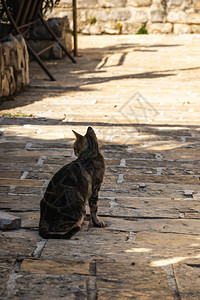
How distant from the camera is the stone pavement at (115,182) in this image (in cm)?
255

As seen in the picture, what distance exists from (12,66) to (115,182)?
13.0ft

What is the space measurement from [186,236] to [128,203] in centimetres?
76

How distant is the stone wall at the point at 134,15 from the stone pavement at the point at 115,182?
5.98m

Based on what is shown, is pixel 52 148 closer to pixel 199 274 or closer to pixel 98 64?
pixel 199 274

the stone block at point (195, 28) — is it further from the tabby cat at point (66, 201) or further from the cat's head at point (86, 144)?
the tabby cat at point (66, 201)

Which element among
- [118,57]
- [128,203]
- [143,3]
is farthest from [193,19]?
[128,203]

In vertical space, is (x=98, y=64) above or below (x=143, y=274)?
below

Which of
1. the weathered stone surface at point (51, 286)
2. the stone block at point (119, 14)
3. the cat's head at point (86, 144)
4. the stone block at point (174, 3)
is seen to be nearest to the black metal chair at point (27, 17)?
the cat's head at point (86, 144)

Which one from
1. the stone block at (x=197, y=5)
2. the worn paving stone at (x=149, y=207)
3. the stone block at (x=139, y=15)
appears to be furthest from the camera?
the stone block at (x=139, y=15)

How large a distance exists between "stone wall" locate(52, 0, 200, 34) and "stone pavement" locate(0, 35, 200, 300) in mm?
5981

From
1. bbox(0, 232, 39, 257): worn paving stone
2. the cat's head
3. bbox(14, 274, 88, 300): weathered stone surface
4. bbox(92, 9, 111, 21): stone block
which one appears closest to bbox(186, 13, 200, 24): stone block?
bbox(92, 9, 111, 21): stone block

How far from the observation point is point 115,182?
440cm

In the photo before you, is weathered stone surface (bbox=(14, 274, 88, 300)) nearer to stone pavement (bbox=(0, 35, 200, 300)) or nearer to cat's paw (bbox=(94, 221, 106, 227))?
stone pavement (bbox=(0, 35, 200, 300))

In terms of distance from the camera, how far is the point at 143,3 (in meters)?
15.9
